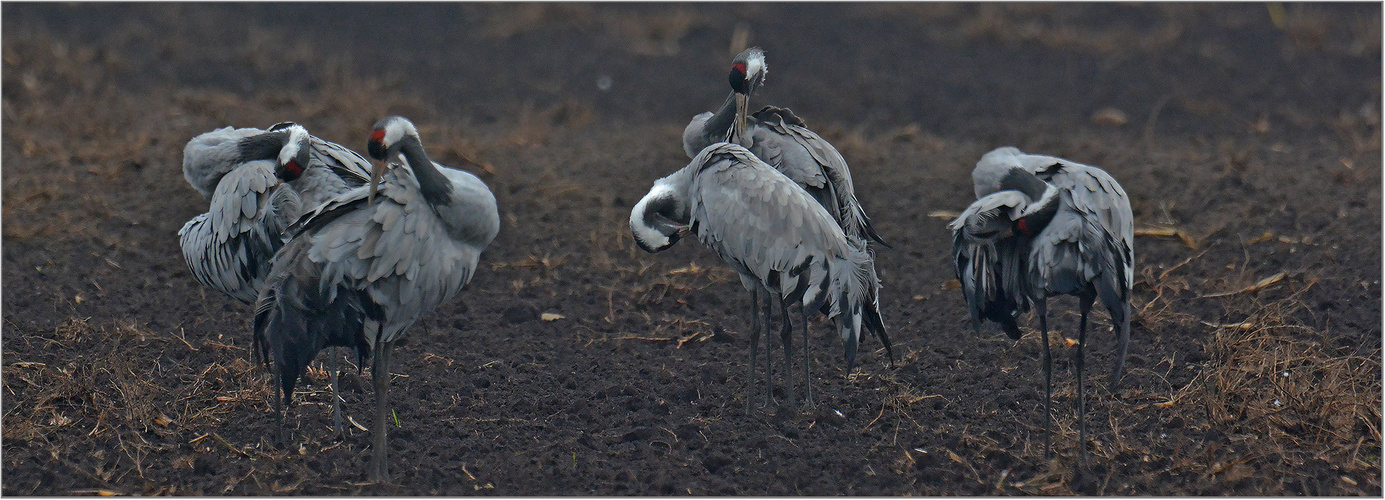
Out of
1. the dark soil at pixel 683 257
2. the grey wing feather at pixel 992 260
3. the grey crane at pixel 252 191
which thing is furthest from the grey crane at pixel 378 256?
the grey wing feather at pixel 992 260

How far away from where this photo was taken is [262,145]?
4844 mm

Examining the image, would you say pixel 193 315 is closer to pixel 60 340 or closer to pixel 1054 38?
pixel 60 340

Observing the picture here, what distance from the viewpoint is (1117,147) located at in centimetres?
809

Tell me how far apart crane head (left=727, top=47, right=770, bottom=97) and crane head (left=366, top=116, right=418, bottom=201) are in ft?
5.27

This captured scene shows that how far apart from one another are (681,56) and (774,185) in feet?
19.7

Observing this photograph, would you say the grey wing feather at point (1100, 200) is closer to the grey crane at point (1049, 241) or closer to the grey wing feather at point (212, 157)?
the grey crane at point (1049, 241)

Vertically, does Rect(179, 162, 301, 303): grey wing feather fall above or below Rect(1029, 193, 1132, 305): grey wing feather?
above

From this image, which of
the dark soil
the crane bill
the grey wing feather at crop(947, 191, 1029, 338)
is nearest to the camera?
the crane bill

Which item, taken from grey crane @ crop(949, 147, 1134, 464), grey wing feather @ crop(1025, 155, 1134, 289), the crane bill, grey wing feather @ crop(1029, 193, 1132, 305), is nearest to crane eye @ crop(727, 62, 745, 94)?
grey crane @ crop(949, 147, 1134, 464)

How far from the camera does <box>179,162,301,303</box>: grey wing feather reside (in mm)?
4574

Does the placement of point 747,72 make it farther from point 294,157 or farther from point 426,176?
point 294,157

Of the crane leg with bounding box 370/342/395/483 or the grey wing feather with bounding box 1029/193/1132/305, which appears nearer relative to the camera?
the grey wing feather with bounding box 1029/193/1132/305

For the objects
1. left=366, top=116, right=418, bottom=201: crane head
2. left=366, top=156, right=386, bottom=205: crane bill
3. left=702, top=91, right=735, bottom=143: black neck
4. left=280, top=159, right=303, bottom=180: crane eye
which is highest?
left=366, top=116, right=418, bottom=201: crane head

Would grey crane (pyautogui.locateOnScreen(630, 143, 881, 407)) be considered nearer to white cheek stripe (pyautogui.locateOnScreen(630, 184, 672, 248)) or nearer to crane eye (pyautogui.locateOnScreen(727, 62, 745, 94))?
white cheek stripe (pyautogui.locateOnScreen(630, 184, 672, 248))
